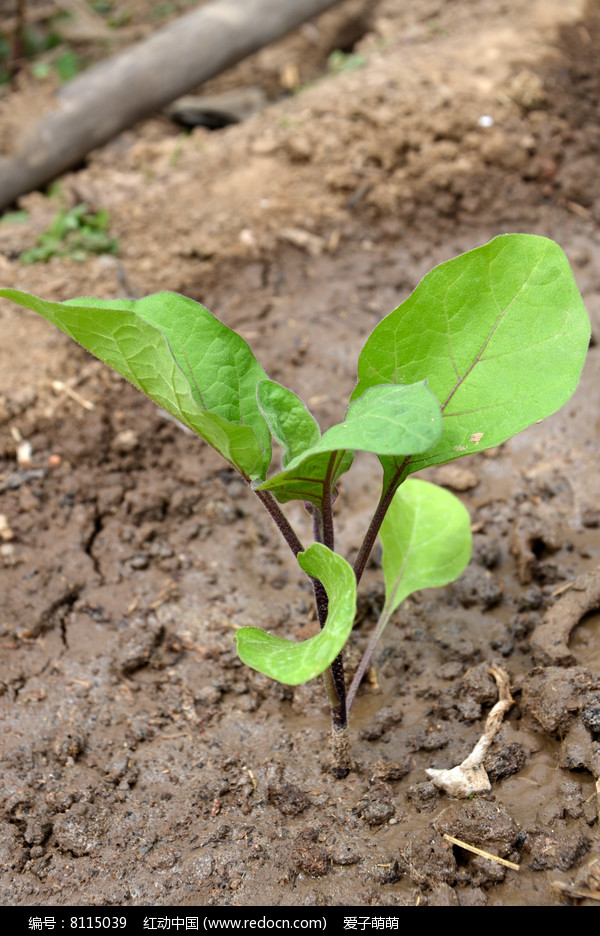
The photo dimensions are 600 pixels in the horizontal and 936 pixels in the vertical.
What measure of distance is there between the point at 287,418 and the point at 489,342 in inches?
18.9

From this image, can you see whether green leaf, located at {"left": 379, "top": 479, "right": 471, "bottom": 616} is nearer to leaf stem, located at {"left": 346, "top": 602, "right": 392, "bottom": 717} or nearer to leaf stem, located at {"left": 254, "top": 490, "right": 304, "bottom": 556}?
leaf stem, located at {"left": 346, "top": 602, "right": 392, "bottom": 717}

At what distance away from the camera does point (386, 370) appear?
1.70 meters

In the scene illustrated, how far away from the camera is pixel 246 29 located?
4.99 meters

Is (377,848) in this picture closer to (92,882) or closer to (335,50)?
(92,882)

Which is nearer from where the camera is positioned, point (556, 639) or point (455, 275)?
point (455, 275)

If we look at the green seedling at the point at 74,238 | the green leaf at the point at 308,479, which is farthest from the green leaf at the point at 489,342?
the green seedling at the point at 74,238

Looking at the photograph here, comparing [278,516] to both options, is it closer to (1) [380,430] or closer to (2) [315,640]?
(2) [315,640]

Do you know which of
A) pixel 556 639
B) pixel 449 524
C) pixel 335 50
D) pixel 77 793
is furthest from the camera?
pixel 335 50

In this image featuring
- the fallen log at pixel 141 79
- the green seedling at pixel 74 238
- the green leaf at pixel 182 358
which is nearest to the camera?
the green leaf at pixel 182 358

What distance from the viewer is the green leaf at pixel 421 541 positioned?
83.2 inches

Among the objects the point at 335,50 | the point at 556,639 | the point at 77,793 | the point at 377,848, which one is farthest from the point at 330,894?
the point at 335,50

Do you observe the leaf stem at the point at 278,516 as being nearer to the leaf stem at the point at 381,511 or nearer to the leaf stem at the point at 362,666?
the leaf stem at the point at 381,511

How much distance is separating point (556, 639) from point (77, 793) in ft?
4.31
